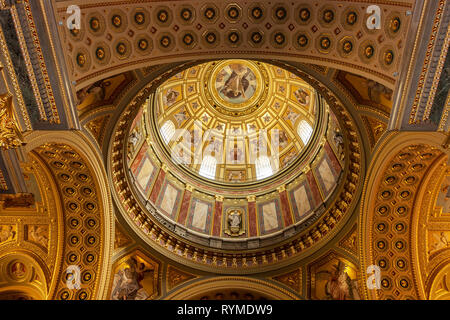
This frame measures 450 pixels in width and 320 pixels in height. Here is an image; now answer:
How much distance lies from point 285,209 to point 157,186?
6.66m

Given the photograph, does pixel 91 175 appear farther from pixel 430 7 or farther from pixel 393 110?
pixel 430 7

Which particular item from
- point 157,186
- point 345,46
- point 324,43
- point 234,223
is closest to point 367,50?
point 345,46

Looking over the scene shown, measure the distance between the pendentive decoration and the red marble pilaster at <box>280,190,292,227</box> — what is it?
13.4m

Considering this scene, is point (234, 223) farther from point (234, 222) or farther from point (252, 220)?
point (252, 220)

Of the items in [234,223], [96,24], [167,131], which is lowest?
[234,223]

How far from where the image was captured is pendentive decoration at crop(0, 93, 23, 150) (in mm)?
9023

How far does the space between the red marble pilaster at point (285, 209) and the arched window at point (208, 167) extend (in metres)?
4.35

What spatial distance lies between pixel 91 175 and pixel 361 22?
1032 cm

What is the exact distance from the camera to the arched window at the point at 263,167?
2253 cm

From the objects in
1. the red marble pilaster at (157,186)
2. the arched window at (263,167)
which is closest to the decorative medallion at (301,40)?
the red marble pilaster at (157,186)

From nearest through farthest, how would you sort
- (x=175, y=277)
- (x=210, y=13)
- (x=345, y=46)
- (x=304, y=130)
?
1. (x=345, y=46)
2. (x=210, y=13)
3. (x=175, y=277)
4. (x=304, y=130)

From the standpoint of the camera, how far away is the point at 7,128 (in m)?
9.25

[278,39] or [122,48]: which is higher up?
[278,39]

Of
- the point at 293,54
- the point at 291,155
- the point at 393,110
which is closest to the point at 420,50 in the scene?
the point at 393,110
